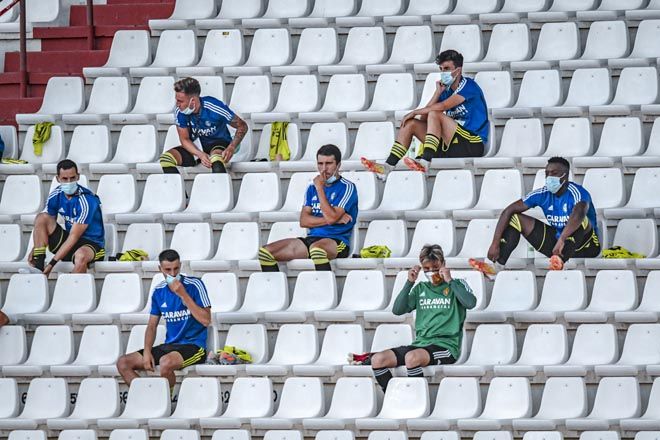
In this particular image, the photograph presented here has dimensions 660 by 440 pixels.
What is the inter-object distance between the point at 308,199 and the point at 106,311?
61.8 inches

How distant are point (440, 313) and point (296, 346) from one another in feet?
3.35

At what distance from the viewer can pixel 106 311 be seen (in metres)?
12.7

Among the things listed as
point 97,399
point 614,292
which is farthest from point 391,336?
point 97,399

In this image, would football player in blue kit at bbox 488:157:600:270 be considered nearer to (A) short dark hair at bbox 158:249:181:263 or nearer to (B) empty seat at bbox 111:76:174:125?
(A) short dark hair at bbox 158:249:181:263

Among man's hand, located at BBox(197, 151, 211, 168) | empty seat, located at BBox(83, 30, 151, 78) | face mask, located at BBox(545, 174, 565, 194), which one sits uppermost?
empty seat, located at BBox(83, 30, 151, 78)

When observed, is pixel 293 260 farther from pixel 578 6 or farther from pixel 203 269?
pixel 578 6

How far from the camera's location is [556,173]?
12.1m

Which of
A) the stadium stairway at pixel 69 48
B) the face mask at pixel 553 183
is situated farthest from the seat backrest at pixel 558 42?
the stadium stairway at pixel 69 48

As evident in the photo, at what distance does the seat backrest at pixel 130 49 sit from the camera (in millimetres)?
14656

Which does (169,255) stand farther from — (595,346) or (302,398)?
(595,346)

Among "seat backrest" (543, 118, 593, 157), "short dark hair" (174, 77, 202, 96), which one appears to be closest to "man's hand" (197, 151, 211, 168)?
"short dark hair" (174, 77, 202, 96)

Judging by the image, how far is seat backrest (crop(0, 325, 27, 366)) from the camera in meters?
12.5

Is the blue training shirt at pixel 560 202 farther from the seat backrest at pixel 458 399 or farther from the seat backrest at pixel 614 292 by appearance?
the seat backrest at pixel 458 399

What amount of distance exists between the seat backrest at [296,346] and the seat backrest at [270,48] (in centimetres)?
306
